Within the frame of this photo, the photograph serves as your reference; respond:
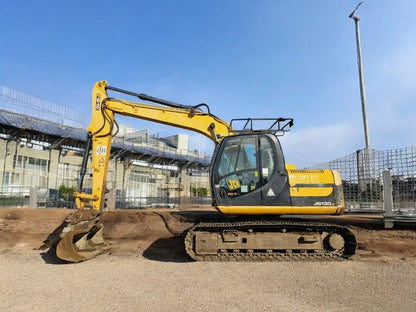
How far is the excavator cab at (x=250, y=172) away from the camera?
6.95 meters

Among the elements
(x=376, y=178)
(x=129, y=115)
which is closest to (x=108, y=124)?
(x=129, y=115)

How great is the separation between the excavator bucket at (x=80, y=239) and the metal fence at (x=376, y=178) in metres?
8.37

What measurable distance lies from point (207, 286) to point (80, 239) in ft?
13.2

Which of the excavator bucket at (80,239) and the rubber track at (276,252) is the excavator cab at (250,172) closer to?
the rubber track at (276,252)

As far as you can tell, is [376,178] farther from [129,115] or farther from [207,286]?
[129,115]

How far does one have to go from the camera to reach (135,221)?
10.6 m

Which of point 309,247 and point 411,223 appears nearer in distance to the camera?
point 309,247

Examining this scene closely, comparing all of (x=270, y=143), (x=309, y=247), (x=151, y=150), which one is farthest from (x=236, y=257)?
(x=151, y=150)

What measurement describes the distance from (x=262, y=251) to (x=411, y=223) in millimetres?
4373

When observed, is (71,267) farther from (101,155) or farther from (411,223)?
(411,223)

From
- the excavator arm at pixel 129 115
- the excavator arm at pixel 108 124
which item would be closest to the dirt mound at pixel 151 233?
the excavator arm at pixel 108 124

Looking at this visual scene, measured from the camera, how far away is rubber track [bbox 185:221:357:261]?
6938 millimetres

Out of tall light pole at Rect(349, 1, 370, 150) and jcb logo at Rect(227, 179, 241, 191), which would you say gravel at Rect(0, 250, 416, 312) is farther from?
tall light pole at Rect(349, 1, 370, 150)

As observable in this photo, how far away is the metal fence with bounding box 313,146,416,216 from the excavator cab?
4054 mm
